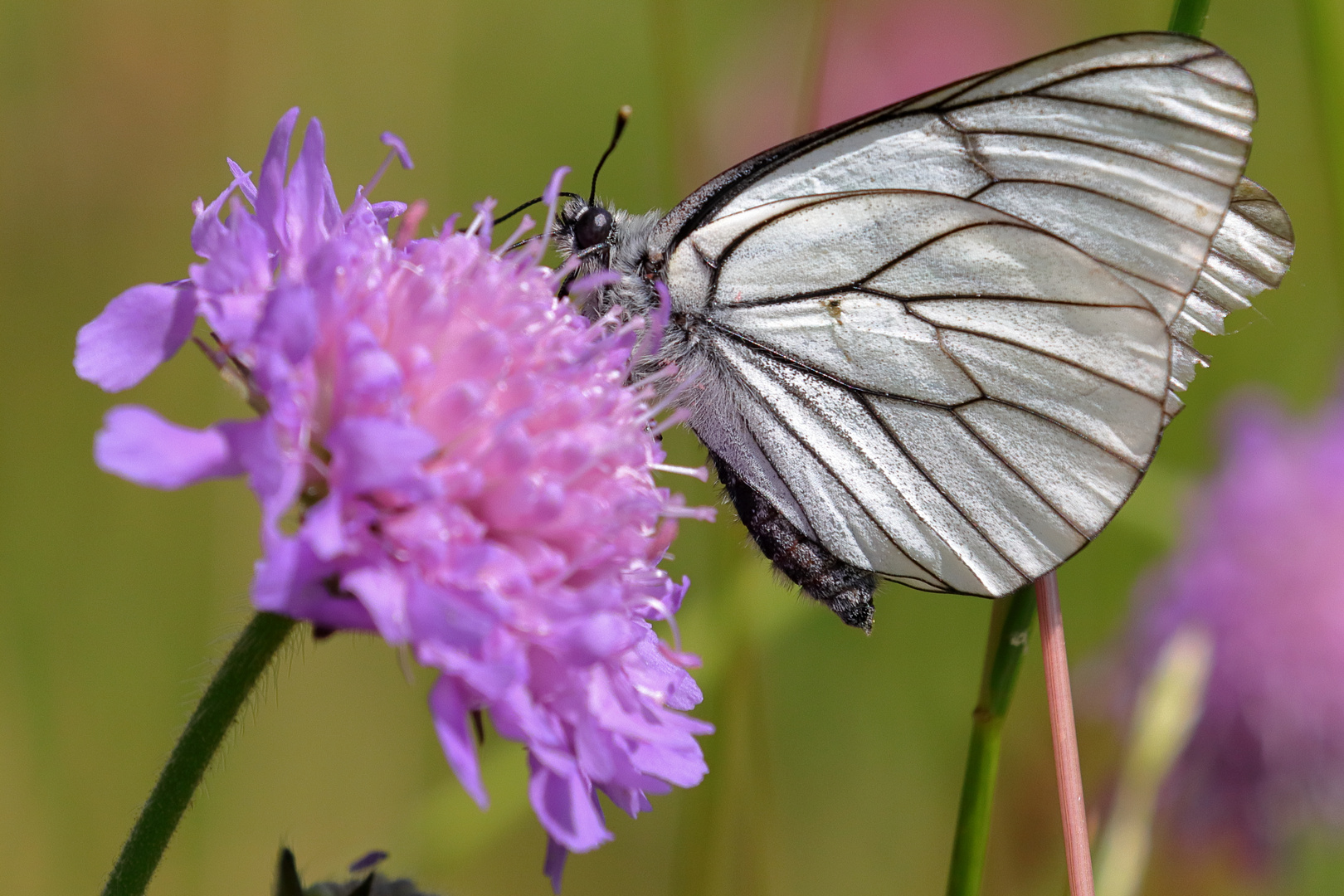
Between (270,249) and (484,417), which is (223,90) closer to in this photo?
(270,249)

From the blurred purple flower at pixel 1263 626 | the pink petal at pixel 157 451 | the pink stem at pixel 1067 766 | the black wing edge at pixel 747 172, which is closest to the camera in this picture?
the pink petal at pixel 157 451

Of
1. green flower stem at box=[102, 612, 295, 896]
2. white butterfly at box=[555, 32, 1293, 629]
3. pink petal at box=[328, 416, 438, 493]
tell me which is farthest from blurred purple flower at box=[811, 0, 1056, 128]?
green flower stem at box=[102, 612, 295, 896]

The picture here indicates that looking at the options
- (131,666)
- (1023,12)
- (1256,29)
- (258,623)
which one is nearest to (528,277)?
(258,623)

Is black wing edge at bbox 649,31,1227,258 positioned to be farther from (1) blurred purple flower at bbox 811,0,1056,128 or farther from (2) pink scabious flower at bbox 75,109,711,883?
(1) blurred purple flower at bbox 811,0,1056,128

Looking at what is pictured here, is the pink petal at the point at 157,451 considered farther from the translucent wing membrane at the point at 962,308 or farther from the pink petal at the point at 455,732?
the translucent wing membrane at the point at 962,308

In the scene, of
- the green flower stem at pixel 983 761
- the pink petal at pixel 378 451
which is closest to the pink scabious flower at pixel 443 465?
the pink petal at pixel 378 451

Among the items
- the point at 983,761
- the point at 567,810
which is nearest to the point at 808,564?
the point at 983,761
